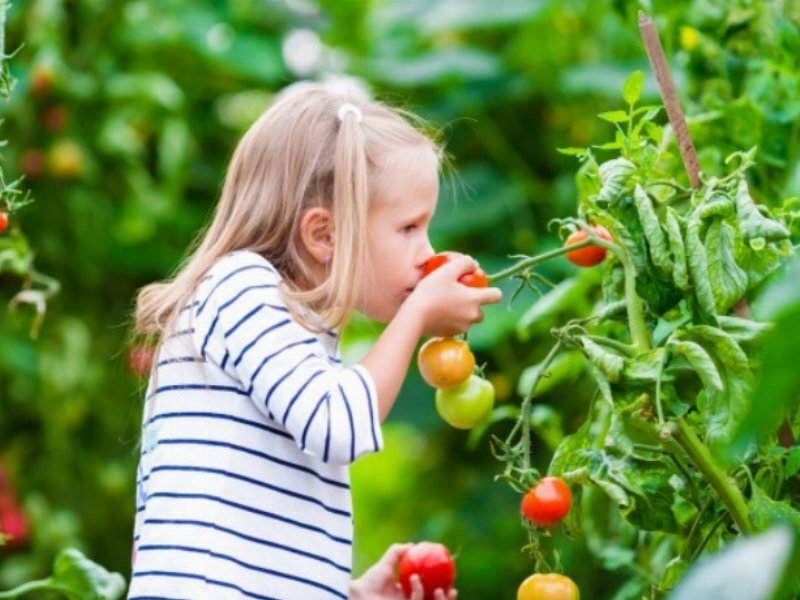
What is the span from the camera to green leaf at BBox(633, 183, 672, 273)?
3.98ft

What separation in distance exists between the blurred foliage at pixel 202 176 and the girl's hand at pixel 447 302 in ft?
4.21

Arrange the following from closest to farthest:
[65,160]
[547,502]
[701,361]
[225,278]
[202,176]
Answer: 1. [701,361]
2. [547,502]
3. [225,278]
4. [65,160]
5. [202,176]

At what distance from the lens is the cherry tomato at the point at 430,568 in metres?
1.49

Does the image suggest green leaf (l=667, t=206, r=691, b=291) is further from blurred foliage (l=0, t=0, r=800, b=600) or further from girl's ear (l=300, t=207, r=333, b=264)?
blurred foliage (l=0, t=0, r=800, b=600)

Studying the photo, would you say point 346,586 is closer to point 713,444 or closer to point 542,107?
point 713,444

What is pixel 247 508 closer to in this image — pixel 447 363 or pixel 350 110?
pixel 447 363

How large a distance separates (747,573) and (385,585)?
0.98 metres

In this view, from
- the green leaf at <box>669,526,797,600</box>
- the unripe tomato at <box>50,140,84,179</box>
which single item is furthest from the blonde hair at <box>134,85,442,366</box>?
the unripe tomato at <box>50,140,84,179</box>

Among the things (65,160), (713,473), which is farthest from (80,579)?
(65,160)

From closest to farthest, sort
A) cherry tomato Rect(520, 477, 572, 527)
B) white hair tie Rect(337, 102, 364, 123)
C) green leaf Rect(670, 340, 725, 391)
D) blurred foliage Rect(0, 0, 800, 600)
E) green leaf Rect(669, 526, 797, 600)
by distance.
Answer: green leaf Rect(669, 526, 797, 600), green leaf Rect(670, 340, 725, 391), cherry tomato Rect(520, 477, 572, 527), white hair tie Rect(337, 102, 364, 123), blurred foliage Rect(0, 0, 800, 600)

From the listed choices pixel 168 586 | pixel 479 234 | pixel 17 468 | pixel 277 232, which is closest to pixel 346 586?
pixel 168 586

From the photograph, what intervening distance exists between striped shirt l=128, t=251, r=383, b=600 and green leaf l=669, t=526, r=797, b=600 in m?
0.69

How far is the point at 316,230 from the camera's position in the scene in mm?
1440

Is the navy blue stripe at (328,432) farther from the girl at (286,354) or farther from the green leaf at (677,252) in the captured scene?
the green leaf at (677,252)
